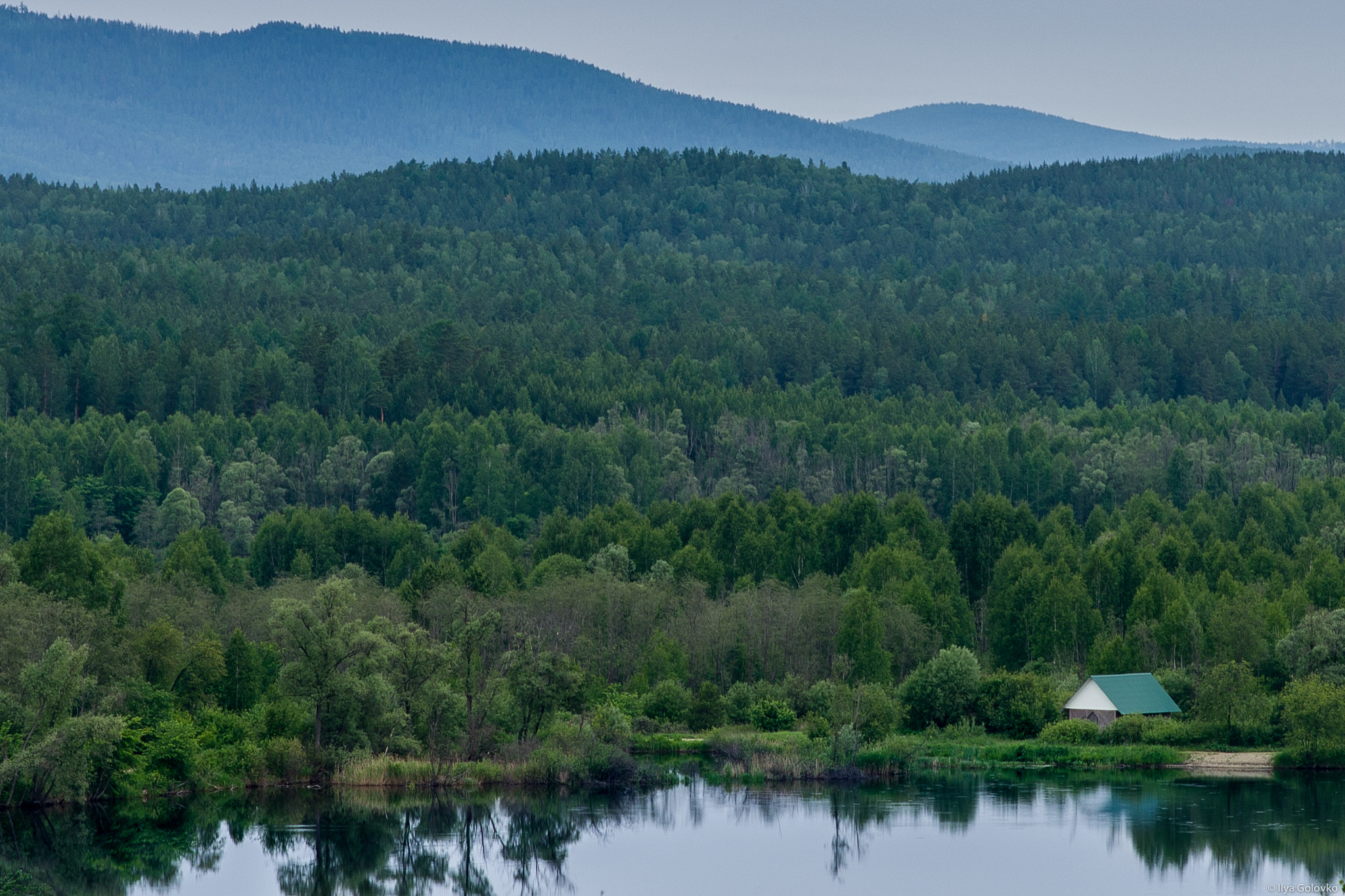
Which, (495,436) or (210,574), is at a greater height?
(495,436)

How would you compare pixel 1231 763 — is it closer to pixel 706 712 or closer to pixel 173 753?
pixel 706 712

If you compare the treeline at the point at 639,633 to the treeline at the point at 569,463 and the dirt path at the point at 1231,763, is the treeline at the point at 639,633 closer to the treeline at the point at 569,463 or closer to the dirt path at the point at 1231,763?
the dirt path at the point at 1231,763

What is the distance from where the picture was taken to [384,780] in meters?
Answer: 73.2

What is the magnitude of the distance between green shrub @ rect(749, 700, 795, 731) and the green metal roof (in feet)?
48.1

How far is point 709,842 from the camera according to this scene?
212 feet

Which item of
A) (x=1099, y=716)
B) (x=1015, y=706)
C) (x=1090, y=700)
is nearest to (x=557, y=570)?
(x=1015, y=706)

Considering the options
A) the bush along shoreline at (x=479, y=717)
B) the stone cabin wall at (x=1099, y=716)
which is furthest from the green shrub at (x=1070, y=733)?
the stone cabin wall at (x=1099, y=716)

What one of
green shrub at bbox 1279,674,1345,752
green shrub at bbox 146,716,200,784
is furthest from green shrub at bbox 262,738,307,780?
green shrub at bbox 1279,674,1345,752

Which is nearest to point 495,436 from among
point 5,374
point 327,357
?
point 327,357

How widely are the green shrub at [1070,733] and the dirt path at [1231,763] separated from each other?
4.62 m

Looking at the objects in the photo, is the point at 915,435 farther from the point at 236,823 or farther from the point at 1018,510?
the point at 236,823

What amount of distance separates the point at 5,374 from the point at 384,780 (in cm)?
10728

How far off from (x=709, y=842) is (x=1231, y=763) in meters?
27.7

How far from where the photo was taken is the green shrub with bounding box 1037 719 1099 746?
8319cm
